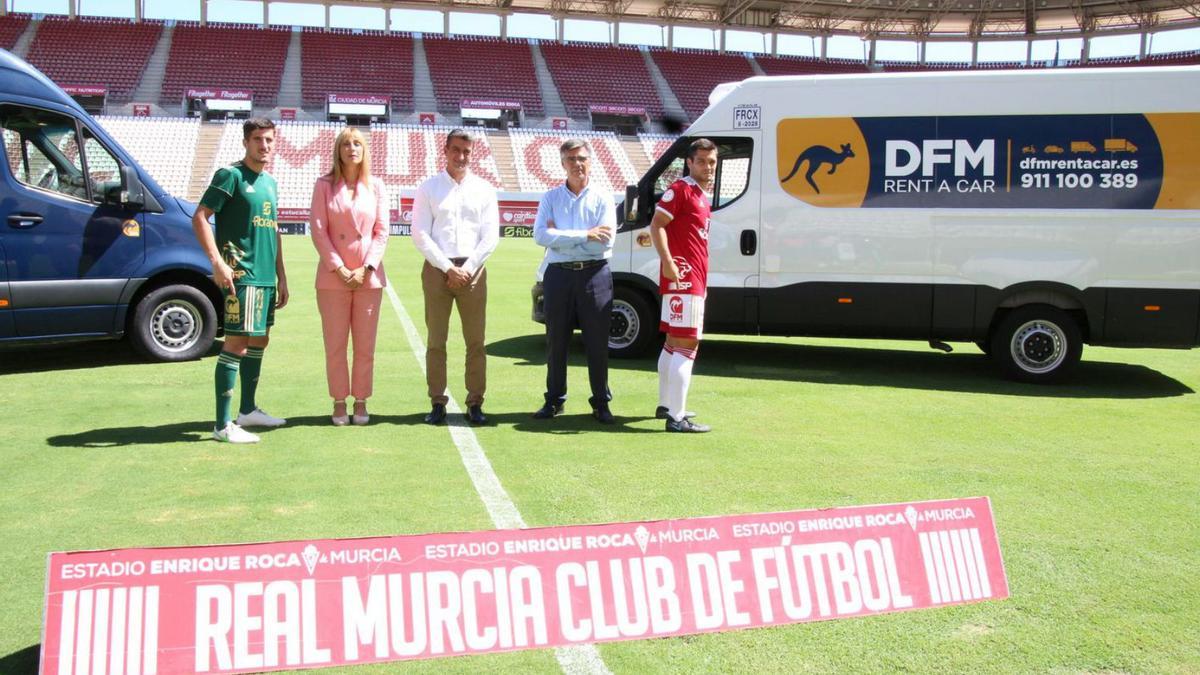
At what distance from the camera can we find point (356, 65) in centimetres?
4612

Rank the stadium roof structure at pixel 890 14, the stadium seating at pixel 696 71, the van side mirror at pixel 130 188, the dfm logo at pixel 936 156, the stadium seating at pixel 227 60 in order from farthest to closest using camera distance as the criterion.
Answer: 1. the stadium seating at pixel 696 71
2. the stadium roof structure at pixel 890 14
3. the stadium seating at pixel 227 60
4. the dfm logo at pixel 936 156
5. the van side mirror at pixel 130 188

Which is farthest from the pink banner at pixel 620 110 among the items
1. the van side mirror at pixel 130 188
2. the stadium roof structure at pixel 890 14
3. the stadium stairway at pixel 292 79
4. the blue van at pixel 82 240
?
the van side mirror at pixel 130 188

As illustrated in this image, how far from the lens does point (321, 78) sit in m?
45.0

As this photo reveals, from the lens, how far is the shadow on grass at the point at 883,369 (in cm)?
798

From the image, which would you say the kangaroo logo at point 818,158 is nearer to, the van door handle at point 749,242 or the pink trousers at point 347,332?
the van door handle at point 749,242

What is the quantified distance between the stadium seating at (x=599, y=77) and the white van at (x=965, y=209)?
39.6 meters

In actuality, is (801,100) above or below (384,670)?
above

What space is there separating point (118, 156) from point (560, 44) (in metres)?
45.4

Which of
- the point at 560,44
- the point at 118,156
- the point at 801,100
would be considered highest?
the point at 560,44

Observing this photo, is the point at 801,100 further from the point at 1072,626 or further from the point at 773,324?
the point at 1072,626

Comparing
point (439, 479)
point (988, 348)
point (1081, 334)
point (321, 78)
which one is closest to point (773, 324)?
point (988, 348)

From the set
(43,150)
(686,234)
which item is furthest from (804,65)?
(686,234)

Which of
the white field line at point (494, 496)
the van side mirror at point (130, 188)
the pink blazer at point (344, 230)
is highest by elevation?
the van side mirror at point (130, 188)

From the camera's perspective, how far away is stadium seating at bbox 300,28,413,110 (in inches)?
1767
